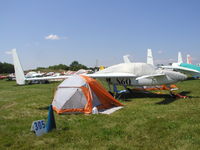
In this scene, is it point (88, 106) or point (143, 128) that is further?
point (88, 106)

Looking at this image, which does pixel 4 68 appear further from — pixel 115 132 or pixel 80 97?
pixel 115 132

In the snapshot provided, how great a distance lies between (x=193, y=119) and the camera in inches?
247

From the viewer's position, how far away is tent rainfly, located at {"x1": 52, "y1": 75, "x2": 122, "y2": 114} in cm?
794

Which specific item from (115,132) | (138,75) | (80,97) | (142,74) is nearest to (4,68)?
(138,75)

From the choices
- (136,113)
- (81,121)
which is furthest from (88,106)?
(136,113)

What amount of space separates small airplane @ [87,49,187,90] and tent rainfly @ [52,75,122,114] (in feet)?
6.99

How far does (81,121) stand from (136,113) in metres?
2.25

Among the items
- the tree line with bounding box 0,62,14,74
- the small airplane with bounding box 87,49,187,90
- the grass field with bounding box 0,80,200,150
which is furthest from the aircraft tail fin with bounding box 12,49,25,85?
the tree line with bounding box 0,62,14,74

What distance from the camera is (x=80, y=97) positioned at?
8102 millimetres

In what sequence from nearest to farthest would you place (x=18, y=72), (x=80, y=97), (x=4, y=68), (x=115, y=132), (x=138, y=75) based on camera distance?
1. (x=115, y=132)
2. (x=80, y=97)
3. (x=18, y=72)
4. (x=138, y=75)
5. (x=4, y=68)

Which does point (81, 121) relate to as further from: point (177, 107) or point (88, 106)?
point (177, 107)

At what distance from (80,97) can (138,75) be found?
4182mm

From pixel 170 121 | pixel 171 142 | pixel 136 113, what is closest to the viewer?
pixel 171 142

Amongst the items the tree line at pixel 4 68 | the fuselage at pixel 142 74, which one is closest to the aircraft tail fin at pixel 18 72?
the fuselage at pixel 142 74
